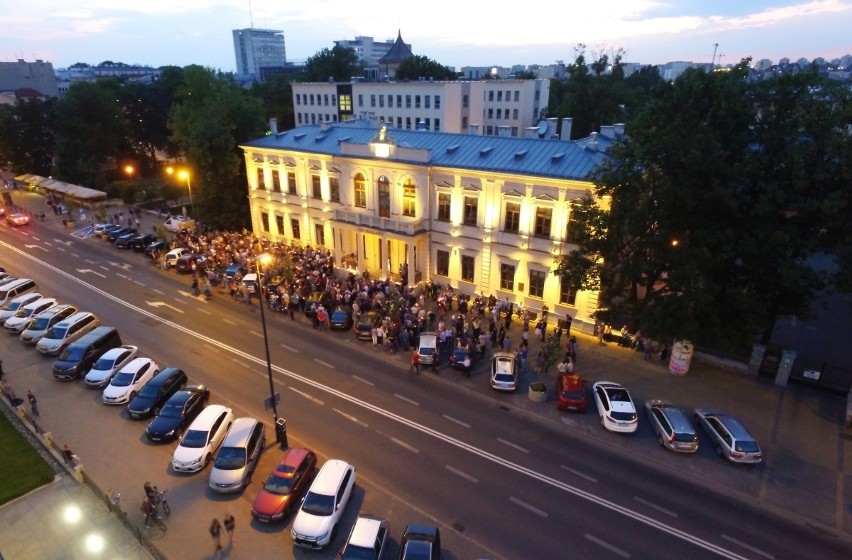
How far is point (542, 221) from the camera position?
29.5 metres

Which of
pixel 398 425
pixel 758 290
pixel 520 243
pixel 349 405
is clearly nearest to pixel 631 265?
pixel 758 290

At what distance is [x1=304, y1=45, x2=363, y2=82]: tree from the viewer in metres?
106

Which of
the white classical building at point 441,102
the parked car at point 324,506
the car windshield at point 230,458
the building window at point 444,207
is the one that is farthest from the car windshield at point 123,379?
the white classical building at point 441,102

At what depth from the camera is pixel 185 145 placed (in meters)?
46.9

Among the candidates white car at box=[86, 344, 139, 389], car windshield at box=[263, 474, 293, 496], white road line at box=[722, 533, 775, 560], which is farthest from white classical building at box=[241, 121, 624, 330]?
car windshield at box=[263, 474, 293, 496]

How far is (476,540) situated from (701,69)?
71.0 ft

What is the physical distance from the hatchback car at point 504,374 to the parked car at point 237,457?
11.0 metres

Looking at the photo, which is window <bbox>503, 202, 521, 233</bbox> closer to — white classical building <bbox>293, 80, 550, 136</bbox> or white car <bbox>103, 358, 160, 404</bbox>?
white car <bbox>103, 358, 160, 404</bbox>

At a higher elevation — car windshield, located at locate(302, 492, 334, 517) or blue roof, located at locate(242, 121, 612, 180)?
blue roof, located at locate(242, 121, 612, 180)

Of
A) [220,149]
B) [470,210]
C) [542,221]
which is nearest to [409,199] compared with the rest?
[470,210]

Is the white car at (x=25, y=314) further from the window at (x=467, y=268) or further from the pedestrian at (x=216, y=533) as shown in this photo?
the window at (x=467, y=268)

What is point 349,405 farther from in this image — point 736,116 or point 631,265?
point 736,116

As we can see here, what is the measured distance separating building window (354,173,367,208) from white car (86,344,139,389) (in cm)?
1837

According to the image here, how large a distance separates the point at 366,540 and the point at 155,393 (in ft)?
43.6
